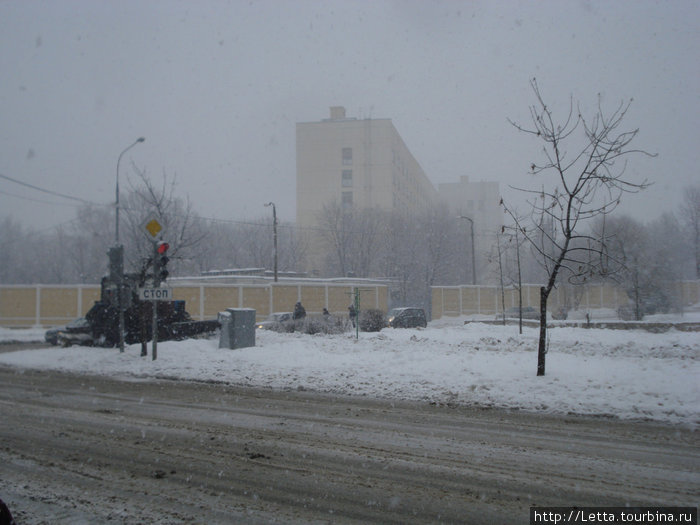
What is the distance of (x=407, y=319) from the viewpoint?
31531mm

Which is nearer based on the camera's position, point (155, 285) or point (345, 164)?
point (155, 285)

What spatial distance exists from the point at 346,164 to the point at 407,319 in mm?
50623

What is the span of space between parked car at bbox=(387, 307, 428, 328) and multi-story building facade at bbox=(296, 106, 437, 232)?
45.2 m

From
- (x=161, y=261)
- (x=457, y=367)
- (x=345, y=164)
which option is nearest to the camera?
(x=457, y=367)

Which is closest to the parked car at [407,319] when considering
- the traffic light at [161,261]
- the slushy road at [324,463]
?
the traffic light at [161,261]

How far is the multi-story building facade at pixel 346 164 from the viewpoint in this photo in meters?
77.4

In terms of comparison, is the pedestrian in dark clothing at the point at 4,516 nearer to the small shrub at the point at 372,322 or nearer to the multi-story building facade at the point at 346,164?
the small shrub at the point at 372,322

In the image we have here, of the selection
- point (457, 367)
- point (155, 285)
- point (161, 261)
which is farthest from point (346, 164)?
point (457, 367)

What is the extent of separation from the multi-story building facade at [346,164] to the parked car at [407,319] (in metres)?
45.2

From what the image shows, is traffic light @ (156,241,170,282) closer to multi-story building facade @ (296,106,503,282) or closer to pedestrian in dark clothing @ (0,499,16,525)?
pedestrian in dark clothing @ (0,499,16,525)

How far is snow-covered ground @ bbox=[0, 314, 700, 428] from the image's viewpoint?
9.43 meters

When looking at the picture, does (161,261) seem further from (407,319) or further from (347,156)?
(347,156)

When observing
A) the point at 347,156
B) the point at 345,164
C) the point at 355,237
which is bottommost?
the point at 355,237

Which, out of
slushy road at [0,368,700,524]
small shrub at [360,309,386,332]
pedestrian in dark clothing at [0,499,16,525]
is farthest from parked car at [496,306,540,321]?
pedestrian in dark clothing at [0,499,16,525]
